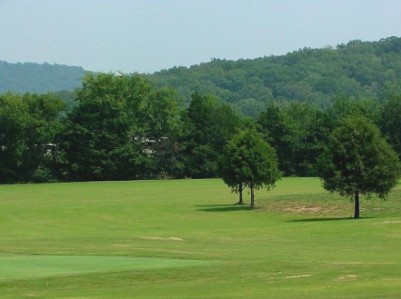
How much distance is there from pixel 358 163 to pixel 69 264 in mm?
26010

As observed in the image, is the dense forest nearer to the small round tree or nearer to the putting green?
the small round tree

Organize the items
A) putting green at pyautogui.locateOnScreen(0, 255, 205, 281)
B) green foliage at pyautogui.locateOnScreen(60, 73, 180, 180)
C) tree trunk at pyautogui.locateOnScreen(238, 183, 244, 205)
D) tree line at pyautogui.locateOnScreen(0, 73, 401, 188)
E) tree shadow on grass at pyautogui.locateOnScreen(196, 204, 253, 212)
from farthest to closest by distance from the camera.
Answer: green foliage at pyautogui.locateOnScreen(60, 73, 180, 180), tree line at pyautogui.locateOnScreen(0, 73, 401, 188), tree trunk at pyautogui.locateOnScreen(238, 183, 244, 205), tree shadow on grass at pyautogui.locateOnScreen(196, 204, 253, 212), putting green at pyautogui.locateOnScreen(0, 255, 205, 281)

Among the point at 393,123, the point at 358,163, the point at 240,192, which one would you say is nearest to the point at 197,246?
the point at 358,163

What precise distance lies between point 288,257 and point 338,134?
2206 centimetres

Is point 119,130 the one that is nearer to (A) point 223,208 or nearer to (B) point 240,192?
(B) point 240,192

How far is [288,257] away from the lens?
29922 mm

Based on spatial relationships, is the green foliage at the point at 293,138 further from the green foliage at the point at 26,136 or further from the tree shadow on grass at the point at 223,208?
the tree shadow on grass at the point at 223,208

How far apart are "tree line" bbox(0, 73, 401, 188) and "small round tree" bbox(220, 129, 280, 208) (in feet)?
136

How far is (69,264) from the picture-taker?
90.0ft

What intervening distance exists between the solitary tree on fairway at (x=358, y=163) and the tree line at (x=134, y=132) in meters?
51.6

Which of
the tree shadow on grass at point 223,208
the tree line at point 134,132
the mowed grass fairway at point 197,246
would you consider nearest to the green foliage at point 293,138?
the tree line at point 134,132

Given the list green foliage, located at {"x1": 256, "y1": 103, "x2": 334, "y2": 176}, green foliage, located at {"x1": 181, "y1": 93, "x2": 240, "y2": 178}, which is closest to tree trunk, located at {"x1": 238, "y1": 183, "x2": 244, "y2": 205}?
green foliage, located at {"x1": 181, "y1": 93, "x2": 240, "y2": 178}

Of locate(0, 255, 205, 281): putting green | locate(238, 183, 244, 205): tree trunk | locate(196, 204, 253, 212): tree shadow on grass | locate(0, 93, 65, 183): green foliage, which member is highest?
locate(0, 93, 65, 183): green foliage

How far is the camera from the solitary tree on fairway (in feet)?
165
